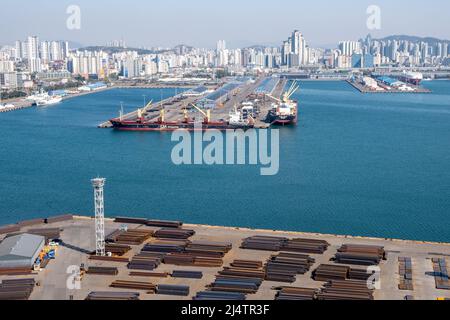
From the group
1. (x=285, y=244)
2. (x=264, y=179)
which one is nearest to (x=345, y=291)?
(x=285, y=244)

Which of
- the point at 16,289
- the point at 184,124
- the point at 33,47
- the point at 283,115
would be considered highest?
the point at 33,47

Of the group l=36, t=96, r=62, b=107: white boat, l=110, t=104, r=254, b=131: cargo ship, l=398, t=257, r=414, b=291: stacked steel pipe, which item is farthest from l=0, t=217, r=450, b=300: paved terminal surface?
l=36, t=96, r=62, b=107: white boat

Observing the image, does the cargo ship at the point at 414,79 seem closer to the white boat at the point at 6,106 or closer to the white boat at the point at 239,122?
the white boat at the point at 239,122

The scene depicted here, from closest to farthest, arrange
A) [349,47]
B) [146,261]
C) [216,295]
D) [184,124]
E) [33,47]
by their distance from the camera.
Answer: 1. [216,295]
2. [146,261]
3. [184,124]
4. [33,47]
5. [349,47]

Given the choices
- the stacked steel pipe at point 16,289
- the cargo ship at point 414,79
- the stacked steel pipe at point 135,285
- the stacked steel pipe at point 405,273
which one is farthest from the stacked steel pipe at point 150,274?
the cargo ship at point 414,79

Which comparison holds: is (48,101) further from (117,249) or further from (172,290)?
(172,290)

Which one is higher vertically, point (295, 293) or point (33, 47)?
point (33, 47)
